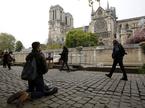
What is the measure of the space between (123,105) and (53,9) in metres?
106

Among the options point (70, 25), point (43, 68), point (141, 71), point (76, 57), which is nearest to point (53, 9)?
point (70, 25)

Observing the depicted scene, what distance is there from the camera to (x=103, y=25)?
8369cm

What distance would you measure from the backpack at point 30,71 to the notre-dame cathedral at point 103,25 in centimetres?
5950

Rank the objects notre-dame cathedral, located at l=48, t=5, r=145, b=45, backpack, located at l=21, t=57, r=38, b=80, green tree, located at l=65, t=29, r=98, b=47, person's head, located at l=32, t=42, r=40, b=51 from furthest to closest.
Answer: notre-dame cathedral, located at l=48, t=5, r=145, b=45
green tree, located at l=65, t=29, r=98, b=47
person's head, located at l=32, t=42, r=40, b=51
backpack, located at l=21, t=57, r=38, b=80

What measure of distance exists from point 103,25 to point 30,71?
267 feet

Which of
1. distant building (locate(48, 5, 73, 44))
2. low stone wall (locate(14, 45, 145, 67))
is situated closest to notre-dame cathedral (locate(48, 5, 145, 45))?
distant building (locate(48, 5, 73, 44))

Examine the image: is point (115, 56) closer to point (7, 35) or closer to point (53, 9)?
point (7, 35)

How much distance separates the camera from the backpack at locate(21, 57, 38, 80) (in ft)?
15.3

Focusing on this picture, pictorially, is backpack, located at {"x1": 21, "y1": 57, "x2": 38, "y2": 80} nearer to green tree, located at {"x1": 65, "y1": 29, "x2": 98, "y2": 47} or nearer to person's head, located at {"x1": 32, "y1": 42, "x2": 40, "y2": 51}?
person's head, located at {"x1": 32, "y1": 42, "x2": 40, "y2": 51}

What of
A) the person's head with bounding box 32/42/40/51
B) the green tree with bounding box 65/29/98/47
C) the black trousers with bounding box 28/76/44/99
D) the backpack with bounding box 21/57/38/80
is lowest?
the black trousers with bounding box 28/76/44/99

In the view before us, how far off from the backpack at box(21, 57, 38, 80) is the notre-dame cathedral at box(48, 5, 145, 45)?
5950 centimetres

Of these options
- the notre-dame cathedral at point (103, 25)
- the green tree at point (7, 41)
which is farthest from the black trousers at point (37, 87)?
the green tree at point (7, 41)

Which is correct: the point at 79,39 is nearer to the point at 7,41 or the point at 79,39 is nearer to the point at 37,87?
the point at 7,41

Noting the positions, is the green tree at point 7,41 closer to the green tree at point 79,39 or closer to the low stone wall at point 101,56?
the green tree at point 79,39
